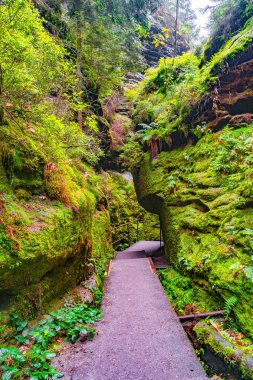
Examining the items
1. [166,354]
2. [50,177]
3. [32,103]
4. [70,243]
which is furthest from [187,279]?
[32,103]

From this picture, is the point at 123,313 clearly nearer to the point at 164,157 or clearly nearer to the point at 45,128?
the point at 45,128

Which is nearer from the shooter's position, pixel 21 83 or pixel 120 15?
pixel 21 83

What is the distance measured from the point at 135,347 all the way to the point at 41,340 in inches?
59.1

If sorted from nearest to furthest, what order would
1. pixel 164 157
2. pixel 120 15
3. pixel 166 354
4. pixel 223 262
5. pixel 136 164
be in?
1. pixel 166 354
2. pixel 223 262
3. pixel 120 15
4. pixel 164 157
5. pixel 136 164

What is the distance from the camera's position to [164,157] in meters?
10.7

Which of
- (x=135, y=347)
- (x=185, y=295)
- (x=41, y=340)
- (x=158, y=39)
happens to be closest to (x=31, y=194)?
(x=41, y=340)

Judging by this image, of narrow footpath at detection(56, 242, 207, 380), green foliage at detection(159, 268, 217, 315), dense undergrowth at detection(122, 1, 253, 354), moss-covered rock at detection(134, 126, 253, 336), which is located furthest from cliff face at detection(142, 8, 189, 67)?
narrow footpath at detection(56, 242, 207, 380)

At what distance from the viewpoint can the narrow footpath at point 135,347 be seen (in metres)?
3.03

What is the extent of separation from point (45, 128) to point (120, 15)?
7.23 meters

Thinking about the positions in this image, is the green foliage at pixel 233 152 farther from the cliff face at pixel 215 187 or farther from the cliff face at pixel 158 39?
the cliff face at pixel 158 39

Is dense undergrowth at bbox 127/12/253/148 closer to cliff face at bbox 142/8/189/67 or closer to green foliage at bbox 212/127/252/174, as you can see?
green foliage at bbox 212/127/252/174

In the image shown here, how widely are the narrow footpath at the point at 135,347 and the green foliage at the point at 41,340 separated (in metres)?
0.22

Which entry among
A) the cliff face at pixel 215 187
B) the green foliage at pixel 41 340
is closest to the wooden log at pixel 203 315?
the cliff face at pixel 215 187

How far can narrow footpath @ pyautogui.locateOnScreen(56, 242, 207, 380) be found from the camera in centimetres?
303
